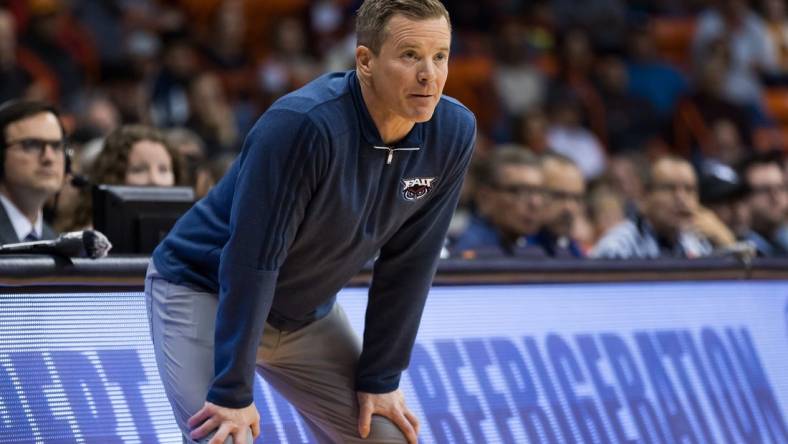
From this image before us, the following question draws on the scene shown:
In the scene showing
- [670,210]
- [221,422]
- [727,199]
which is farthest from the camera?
[727,199]

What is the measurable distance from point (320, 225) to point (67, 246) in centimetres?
112

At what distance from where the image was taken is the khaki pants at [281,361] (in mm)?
3096

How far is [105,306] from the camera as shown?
13.0ft

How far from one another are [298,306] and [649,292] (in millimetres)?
2353

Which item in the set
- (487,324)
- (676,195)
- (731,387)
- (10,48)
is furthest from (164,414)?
(10,48)

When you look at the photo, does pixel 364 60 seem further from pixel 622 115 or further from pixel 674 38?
pixel 674 38

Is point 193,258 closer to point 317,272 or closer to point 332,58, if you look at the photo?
point 317,272

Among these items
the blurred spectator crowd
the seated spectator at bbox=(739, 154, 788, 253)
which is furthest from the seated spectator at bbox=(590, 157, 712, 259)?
the seated spectator at bbox=(739, 154, 788, 253)

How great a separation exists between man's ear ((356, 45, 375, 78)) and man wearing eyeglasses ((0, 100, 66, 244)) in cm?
230

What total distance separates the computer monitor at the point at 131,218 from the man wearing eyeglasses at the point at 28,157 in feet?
1.49

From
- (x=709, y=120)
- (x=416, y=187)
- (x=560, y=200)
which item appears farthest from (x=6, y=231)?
(x=709, y=120)

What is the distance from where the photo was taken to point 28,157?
16.4 ft

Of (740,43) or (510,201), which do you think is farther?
(740,43)

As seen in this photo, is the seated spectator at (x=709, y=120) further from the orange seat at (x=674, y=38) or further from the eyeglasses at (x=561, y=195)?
the eyeglasses at (x=561, y=195)
